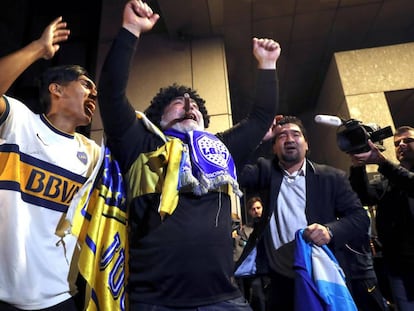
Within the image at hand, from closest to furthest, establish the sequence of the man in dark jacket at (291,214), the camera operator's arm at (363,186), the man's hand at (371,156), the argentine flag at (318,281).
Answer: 1. the argentine flag at (318,281)
2. the man in dark jacket at (291,214)
3. the man's hand at (371,156)
4. the camera operator's arm at (363,186)

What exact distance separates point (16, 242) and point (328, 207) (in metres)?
1.18

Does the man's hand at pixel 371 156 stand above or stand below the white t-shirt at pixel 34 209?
above

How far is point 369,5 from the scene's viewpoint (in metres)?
3.11

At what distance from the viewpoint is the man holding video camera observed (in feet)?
5.21

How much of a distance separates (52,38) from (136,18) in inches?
15.9

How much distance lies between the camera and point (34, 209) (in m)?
1.04

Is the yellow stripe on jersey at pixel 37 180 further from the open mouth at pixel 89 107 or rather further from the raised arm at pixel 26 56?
the open mouth at pixel 89 107

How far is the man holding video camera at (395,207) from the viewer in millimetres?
1589

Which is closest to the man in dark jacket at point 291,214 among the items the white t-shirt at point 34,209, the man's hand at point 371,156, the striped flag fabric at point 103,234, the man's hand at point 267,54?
the man's hand at point 371,156

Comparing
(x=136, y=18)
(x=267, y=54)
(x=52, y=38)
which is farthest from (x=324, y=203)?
A: (x=52, y=38)

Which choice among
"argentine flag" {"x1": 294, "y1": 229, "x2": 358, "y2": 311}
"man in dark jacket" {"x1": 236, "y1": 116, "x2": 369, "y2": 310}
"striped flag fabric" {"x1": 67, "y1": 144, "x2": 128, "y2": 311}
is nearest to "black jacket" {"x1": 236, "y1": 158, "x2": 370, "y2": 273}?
"man in dark jacket" {"x1": 236, "y1": 116, "x2": 369, "y2": 310}

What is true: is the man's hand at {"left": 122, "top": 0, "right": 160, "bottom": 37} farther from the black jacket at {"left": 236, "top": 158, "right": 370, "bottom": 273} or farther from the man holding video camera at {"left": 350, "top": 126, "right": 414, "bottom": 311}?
the man holding video camera at {"left": 350, "top": 126, "right": 414, "bottom": 311}

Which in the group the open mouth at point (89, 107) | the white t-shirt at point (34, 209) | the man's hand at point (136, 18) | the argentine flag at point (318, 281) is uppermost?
the man's hand at point (136, 18)

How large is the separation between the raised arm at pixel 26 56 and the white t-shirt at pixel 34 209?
0.28 feet
